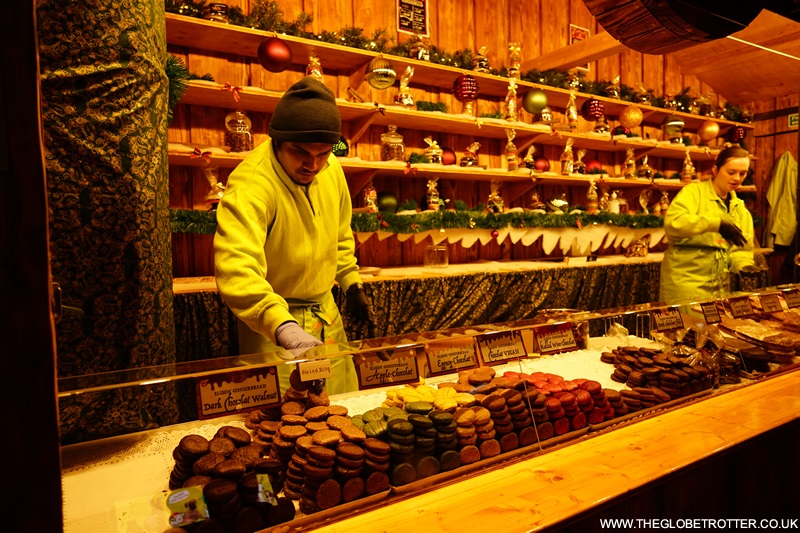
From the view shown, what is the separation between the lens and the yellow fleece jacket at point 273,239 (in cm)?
163

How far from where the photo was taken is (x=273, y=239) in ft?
6.17

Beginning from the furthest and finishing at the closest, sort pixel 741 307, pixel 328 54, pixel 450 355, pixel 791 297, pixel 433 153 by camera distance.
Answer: pixel 433 153, pixel 328 54, pixel 791 297, pixel 741 307, pixel 450 355

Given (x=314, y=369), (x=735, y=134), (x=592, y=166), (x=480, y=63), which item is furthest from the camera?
(x=735, y=134)

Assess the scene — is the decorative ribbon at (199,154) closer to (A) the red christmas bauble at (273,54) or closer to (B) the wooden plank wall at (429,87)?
(B) the wooden plank wall at (429,87)

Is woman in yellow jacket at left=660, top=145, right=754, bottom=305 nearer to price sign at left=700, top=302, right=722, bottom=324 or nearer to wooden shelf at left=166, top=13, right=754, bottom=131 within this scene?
price sign at left=700, top=302, right=722, bottom=324

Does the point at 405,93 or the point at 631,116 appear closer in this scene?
the point at 405,93

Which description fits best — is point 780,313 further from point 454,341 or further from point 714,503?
point 454,341

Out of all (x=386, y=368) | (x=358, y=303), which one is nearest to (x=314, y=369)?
(x=386, y=368)

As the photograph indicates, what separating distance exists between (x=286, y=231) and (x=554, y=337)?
1.00m

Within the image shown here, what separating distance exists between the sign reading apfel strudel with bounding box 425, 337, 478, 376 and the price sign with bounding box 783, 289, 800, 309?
167 centimetres

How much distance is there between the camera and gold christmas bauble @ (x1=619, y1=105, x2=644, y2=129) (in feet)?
17.4

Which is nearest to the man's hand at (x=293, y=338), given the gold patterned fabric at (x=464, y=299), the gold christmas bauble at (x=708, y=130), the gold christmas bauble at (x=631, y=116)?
the gold patterned fabric at (x=464, y=299)

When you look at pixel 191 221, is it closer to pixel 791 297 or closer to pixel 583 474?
pixel 583 474

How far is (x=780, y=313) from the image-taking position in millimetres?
2213
